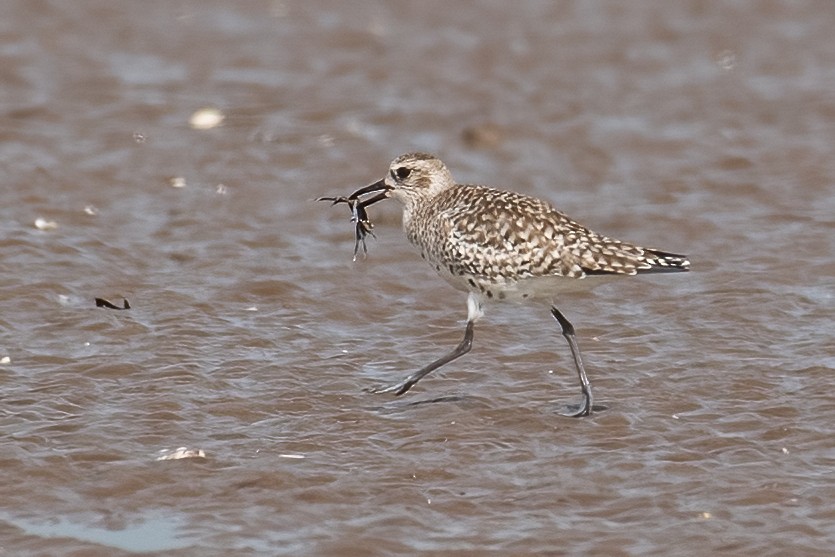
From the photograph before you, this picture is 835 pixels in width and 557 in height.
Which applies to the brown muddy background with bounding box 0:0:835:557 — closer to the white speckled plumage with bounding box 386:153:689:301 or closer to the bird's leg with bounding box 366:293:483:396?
the bird's leg with bounding box 366:293:483:396

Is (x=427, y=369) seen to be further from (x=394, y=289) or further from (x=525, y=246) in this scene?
(x=394, y=289)

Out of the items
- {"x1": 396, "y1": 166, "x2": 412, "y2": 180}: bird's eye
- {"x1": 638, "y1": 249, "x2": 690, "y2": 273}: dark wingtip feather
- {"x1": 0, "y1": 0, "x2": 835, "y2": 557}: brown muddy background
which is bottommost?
{"x1": 0, "y1": 0, "x2": 835, "y2": 557}: brown muddy background

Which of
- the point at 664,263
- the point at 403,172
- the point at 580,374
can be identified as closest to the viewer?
the point at 664,263

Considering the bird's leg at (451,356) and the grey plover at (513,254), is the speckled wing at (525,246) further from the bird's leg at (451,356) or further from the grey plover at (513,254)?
the bird's leg at (451,356)

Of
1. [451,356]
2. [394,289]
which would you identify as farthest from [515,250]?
[394,289]

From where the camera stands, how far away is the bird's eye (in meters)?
10.4

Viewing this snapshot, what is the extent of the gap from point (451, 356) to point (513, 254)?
0.88 metres

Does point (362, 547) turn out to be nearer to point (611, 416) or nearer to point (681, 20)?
point (611, 416)

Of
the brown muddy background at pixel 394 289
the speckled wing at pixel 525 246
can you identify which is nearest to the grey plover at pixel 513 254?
the speckled wing at pixel 525 246

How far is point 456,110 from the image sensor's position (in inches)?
619

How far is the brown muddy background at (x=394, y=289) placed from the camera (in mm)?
8195

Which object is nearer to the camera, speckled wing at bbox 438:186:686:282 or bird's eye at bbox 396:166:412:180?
speckled wing at bbox 438:186:686:282

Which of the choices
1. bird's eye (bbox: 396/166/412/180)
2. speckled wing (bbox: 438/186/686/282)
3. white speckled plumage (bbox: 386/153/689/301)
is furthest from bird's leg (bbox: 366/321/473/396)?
bird's eye (bbox: 396/166/412/180)

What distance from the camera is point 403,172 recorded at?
10445mm
